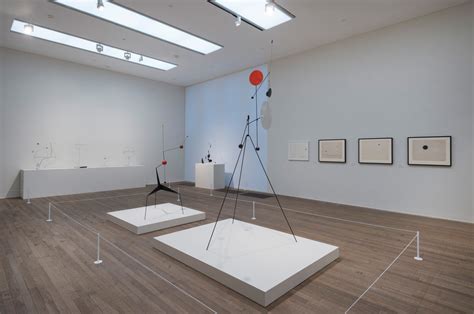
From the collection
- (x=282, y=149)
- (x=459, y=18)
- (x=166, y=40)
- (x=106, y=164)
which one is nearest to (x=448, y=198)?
(x=459, y=18)

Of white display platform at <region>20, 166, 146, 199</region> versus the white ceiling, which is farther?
white display platform at <region>20, 166, 146, 199</region>

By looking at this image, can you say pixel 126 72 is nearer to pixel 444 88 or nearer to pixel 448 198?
pixel 444 88

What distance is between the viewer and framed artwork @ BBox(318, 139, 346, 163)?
20.1 ft

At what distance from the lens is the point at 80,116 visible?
7.98 metres

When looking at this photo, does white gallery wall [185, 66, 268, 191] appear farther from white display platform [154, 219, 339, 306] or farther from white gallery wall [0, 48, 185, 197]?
white display platform [154, 219, 339, 306]

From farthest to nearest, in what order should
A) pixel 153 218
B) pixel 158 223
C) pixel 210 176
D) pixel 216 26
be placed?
pixel 210 176, pixel 216 26, pixel 153 218, pixel 158 223

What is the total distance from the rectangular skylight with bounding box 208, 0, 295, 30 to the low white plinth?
3719 millimetres

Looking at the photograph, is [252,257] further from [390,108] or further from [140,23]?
[140,23]

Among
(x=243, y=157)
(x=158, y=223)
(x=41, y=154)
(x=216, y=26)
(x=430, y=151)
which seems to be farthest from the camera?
(x=41, y=154)

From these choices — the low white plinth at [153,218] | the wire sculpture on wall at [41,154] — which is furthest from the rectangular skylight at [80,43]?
the low white plinth at [153,218]

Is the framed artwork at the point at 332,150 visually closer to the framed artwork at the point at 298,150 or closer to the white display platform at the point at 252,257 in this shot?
the framed artwork at the point at 298,150

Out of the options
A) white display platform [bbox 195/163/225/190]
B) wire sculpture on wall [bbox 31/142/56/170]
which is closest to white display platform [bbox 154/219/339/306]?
white display platform [bbox 195/163/225/190]

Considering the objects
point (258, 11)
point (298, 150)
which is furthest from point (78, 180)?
point (258, 11)

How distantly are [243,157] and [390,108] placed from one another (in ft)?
10.5
